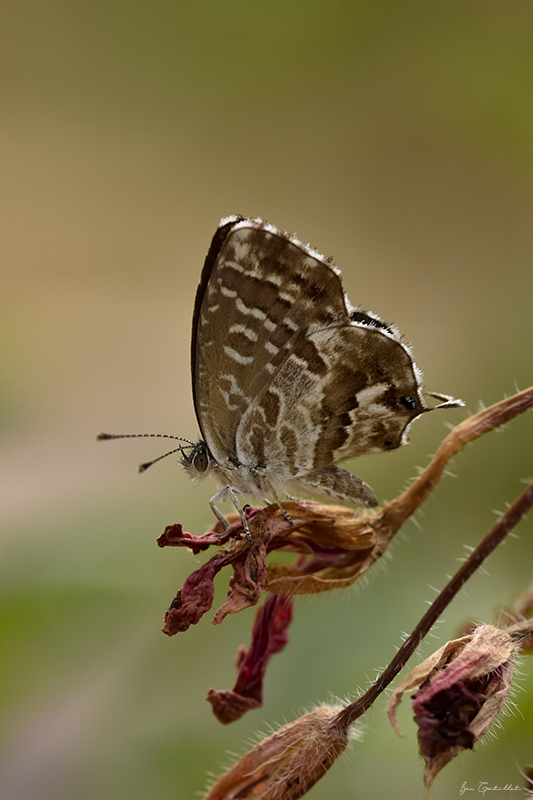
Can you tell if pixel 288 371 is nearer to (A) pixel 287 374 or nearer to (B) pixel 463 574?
(A) pixel 287 374

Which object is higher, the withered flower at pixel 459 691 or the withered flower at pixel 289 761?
the withered flower at pixel 459 691

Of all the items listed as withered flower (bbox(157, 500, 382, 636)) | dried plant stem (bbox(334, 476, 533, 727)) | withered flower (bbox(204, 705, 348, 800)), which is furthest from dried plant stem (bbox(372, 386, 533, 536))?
withered flower (bbox(204, 705, 348, 800))

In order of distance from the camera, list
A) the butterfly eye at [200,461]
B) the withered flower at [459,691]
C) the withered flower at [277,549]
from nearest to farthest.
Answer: the withered flower at [459,691] < the withered flower at [277,549] < the butterfly eye at [200,461]

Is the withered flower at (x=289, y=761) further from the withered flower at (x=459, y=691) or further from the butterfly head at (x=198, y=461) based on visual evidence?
the butterfly head at (x=198, y=461)

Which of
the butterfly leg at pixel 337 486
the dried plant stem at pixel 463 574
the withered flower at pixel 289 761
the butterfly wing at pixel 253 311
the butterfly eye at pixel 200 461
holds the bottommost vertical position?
the withered flower at pixel 289 761

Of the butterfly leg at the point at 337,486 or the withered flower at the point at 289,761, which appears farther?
the butterfly leg at the point at 337,486

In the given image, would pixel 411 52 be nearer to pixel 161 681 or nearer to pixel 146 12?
pixel 146 12

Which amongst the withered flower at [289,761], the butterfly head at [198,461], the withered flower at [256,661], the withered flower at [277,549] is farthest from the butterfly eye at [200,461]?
the withered flower at [289,761]
